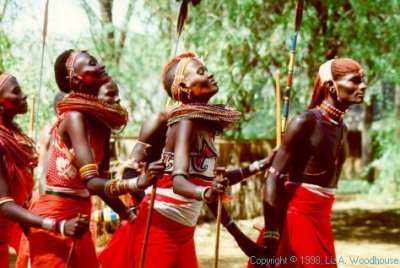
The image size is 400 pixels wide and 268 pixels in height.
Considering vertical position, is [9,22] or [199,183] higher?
[9,22]

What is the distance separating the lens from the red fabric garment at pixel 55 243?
3.10 m

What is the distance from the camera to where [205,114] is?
3.25 metres

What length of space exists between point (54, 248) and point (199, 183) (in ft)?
2.73

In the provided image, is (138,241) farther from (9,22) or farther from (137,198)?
(9,22)

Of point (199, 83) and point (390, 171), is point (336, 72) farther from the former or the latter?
point (390, 171)

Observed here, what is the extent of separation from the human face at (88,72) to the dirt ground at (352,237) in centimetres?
433

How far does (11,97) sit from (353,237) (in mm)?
8253

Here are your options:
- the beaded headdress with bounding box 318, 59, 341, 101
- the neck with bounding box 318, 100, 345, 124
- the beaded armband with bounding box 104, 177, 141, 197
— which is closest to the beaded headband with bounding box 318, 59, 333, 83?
the beaded headdress with bounding box 318, 59, 341, 101

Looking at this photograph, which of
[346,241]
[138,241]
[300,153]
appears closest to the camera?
[138,241]

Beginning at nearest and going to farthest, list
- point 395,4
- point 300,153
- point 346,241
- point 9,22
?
point 300,153 → point 9,22 → point 395,4 → point 346,241

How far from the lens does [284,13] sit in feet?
31.1

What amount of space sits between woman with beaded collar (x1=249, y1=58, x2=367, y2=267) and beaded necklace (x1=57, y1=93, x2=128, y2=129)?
1020mm

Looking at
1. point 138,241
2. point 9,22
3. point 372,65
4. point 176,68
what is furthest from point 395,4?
point 138,241

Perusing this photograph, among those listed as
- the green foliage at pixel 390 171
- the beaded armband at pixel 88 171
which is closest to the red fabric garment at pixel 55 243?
the beaded armband at pixel 88 171
